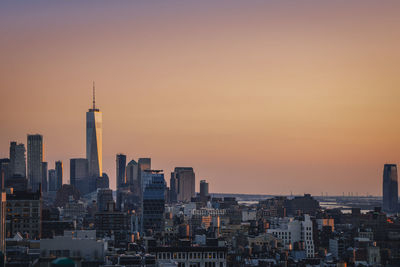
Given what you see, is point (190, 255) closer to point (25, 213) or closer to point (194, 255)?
point (194, 255)

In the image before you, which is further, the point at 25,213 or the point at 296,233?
the point at 296,233

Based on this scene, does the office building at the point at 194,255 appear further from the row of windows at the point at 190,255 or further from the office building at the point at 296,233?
the office building at the point at 296,233

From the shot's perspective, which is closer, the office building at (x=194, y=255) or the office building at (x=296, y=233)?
the office building at (x=194, y=255)

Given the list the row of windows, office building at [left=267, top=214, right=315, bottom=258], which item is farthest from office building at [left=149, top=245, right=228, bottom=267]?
office building at [left=267, top=214, right=315, bottom=258]

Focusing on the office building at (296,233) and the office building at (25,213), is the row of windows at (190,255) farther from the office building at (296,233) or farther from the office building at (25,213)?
the office building at (296,233)

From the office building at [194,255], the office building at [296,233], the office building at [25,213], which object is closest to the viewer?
the office building at [194,255]

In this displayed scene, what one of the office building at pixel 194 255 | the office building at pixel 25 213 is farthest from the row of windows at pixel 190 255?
the office building at pixel 25 213

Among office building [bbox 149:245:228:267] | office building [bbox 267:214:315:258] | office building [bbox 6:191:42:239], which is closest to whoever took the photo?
office building [bbox 149:245:228:267]

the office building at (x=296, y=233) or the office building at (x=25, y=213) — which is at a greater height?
the office building at (x=25, y=213)

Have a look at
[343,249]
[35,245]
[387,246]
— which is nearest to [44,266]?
[35,245]

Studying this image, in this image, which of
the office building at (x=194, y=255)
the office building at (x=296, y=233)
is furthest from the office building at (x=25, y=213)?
the office building at (x=194, y=255)

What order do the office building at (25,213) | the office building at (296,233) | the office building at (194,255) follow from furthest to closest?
1. the office building at (296,233)
2. the office building at (25,213)
3. the office building at (194,255)

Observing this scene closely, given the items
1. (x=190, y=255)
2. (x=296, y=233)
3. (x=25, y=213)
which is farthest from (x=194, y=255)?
(x=296, y=233)

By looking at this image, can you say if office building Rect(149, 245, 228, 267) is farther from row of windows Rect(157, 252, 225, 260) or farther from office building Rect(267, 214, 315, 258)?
office building Rect(267, 214, 315, 258)
